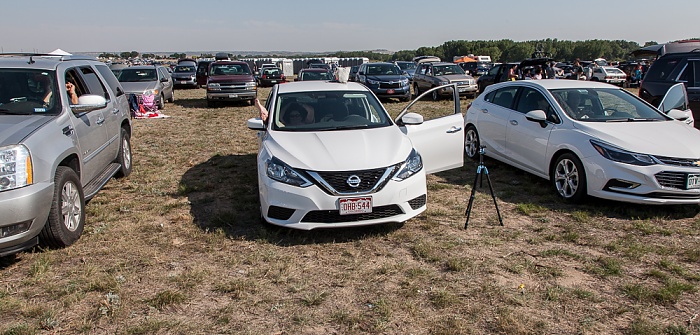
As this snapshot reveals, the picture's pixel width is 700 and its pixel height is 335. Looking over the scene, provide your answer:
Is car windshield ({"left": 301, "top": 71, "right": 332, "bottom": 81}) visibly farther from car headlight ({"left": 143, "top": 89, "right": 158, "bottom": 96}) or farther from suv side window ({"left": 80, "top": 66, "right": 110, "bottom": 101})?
suv side window ({"left": 80, "top": 66, "right": 110, "bottom": 101})

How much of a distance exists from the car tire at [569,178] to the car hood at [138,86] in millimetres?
13692

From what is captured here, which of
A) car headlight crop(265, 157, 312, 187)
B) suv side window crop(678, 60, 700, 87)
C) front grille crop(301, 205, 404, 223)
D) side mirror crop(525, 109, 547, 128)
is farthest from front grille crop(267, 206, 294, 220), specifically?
suv side window crop(678, 60, 700, 87)

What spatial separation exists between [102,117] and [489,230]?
4845 millimetres

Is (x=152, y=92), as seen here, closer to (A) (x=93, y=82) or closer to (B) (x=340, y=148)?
(A) (x=93, y=82)

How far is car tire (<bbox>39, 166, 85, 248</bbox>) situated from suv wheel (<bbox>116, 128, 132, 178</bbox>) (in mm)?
2321

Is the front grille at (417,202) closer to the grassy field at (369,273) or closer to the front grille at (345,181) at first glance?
the grassy field at (369,273)

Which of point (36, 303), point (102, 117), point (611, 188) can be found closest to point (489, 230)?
point (611, 188)

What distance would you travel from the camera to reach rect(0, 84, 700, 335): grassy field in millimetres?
3357

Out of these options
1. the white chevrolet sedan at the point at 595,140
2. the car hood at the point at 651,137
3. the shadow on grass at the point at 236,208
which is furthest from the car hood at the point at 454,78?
the car hood at the point at 651,137

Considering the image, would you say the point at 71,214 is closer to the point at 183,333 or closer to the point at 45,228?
the point at 45,228

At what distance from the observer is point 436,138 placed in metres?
5.86

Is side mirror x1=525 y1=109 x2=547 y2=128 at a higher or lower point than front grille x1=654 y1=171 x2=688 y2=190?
higher

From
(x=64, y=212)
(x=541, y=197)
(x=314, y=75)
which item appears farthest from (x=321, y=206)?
(x=314, y=75)

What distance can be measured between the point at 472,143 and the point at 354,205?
469cm
